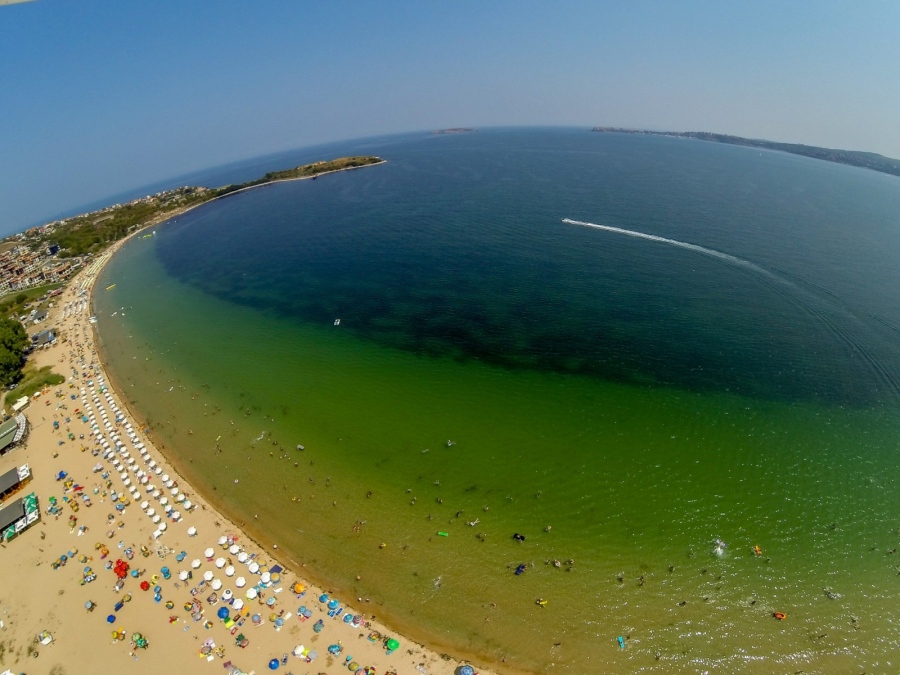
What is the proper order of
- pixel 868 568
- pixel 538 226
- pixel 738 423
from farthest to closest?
pixel 538 226
pixel 738 423
pixel 868 568

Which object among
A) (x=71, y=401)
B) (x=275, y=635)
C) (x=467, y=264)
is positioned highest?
(x=467, y=264)

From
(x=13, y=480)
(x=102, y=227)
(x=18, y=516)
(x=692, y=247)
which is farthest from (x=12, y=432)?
(x=102, y=227)

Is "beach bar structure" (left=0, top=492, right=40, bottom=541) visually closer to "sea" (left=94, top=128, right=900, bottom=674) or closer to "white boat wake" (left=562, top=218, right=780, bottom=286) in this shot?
"sea" (left=94, top=128, right=900, bottom=674)

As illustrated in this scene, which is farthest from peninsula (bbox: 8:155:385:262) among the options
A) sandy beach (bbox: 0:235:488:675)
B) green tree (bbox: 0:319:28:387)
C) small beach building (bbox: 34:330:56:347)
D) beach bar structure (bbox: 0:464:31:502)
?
sandy beach (bbox: 0:235:488:675)

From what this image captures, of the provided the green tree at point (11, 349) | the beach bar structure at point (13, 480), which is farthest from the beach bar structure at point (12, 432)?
the green tree at point (11, 349)

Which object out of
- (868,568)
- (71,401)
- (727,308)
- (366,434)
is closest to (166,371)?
(71,401)

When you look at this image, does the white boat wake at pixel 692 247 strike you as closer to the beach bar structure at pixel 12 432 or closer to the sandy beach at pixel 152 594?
the sandy beach at pixel 152 594

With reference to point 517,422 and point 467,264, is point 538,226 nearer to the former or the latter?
point 467,264
